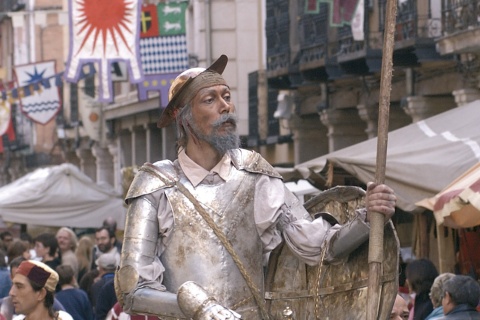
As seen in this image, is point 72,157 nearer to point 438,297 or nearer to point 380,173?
point 438,297

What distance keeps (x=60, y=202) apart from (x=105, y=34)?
2812mm

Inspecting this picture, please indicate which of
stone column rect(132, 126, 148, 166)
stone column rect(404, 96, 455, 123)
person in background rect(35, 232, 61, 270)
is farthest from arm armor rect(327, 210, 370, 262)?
stone column rect(132, 126, 148, 166)

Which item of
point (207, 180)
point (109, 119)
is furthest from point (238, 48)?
point (207, 180)

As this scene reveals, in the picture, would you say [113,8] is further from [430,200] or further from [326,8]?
[430,200]

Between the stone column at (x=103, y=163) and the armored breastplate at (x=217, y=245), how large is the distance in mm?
36546

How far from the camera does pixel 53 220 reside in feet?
71.0

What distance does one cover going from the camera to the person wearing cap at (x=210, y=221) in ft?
17.7

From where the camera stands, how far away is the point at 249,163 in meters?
5.62

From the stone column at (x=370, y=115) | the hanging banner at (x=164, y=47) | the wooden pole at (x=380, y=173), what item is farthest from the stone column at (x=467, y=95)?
the wooden pole at (x=380, y=173)

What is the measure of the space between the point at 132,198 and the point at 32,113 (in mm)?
24344

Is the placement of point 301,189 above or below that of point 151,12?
below

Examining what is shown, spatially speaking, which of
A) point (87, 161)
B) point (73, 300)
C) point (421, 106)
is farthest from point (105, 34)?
point (87, 161)

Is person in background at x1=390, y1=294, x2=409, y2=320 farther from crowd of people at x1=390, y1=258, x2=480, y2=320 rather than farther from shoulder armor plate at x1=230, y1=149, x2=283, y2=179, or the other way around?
shoulder armor plate at x1=230, y1=149, x2=283, y2=179

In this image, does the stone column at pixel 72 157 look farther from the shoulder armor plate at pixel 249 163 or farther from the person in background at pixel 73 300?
the shoulder armor plate at pixel 249 163
